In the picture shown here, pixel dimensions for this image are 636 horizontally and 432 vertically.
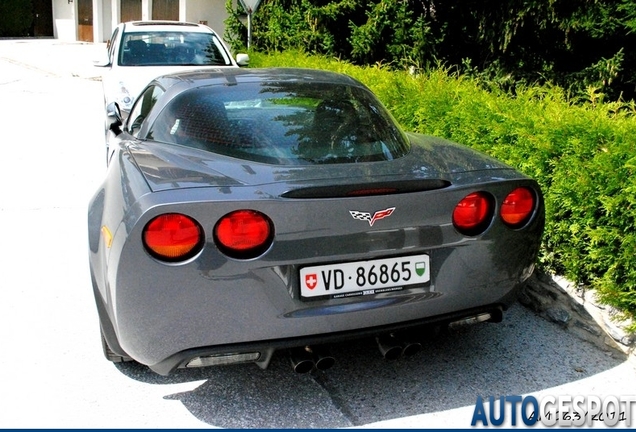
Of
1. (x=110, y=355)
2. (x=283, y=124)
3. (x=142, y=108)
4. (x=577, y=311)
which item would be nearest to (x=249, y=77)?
(x=283, y=124)

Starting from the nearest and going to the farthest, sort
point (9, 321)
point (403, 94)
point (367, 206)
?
point (367, 206) < point (9, 321) < point (403, 94)

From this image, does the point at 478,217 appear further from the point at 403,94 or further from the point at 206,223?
the point at 403,94

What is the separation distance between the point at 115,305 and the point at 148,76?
21.8 ft

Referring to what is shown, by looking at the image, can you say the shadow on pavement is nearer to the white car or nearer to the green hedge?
the green hedge

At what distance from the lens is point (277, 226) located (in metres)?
2.79

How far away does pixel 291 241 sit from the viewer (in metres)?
2.81

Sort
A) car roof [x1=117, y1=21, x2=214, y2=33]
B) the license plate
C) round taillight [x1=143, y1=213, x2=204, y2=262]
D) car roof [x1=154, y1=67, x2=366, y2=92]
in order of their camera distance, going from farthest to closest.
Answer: car roof [x1=117, y1=21, x2=214, y2=33], car roof [x1=154, y1=67, x2=366, y2=92], the license plate, round taillight [x1=143, y1=213, x2=204, y2=262]

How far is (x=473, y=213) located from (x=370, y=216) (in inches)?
21.1

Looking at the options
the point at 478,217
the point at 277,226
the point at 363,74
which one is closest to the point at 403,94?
the point at 363,74

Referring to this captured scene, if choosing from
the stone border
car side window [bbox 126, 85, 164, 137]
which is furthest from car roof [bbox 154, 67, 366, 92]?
the stone border

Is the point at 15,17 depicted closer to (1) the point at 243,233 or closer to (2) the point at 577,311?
(2) the point at 577,311

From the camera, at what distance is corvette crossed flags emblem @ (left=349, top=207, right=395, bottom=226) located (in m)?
2.88

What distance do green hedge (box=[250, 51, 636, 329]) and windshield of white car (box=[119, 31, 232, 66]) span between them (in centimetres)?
551

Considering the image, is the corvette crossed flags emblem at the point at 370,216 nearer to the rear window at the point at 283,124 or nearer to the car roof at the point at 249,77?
the rear window at the point at 283,124
